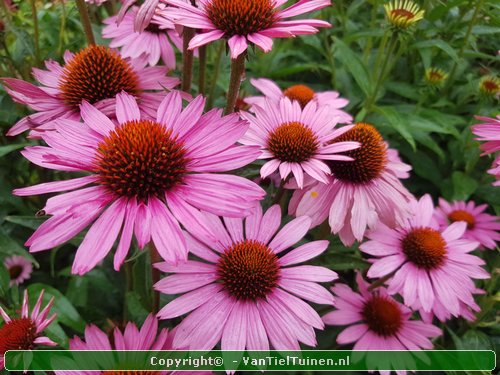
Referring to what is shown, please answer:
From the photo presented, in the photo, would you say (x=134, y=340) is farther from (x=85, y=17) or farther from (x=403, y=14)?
(x=403, y=14)

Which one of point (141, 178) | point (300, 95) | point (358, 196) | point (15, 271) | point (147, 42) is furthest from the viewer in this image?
point (15, 271)

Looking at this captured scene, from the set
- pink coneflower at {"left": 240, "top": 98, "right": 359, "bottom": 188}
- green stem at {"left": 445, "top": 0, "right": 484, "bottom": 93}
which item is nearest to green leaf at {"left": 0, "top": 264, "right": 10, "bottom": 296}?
pink coneflower at {"left": 240, "top": 98, "right": 359, "bottom": 188}

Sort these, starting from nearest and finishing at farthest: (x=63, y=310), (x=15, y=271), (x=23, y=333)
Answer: (x=23, y=333)
(x=63, y=310)
(x=15, y=271)

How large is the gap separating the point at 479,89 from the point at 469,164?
23cm

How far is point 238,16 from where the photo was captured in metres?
0.81

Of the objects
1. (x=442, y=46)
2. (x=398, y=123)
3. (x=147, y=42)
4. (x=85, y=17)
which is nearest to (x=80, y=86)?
(x=85, y=17)

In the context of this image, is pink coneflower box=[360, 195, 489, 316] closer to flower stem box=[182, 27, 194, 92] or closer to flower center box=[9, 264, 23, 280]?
flower stem box=[182, 27, 194, 92]

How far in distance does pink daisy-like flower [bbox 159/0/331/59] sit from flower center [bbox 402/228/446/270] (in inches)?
22.9

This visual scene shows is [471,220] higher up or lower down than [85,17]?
lower down

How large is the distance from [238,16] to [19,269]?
3.99ft

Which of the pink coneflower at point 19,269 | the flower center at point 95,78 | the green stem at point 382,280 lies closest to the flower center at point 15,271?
the pink coneflower at point 19,269

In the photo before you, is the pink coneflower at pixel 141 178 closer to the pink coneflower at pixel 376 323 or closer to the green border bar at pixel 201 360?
the green border bar at pixel 201 360

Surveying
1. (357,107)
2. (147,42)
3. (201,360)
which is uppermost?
(357,107)

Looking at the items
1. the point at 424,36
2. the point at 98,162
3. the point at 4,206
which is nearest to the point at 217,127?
the point at 98,162
